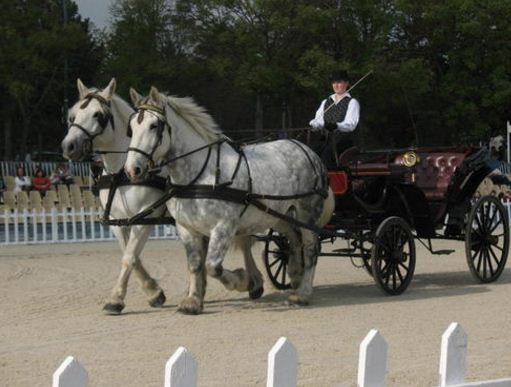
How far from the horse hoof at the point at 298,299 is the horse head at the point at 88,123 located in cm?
249

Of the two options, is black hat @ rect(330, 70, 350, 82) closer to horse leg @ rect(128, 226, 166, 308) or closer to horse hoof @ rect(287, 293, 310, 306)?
horse hoof @ rect(287, 293, 310, 306)

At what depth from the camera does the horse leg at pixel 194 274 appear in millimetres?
9766

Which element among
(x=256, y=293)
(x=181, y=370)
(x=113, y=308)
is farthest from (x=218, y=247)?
(x=181, y=370)

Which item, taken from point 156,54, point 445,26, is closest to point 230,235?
point 156,54

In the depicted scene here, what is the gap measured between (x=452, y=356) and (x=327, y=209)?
5.68 metres

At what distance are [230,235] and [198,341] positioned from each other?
172 cm

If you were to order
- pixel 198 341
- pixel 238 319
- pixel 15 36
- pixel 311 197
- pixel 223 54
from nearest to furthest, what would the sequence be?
1. pixel 198 341
2. pixel 238 319
3. pixel 311 197
4. pixel 15 36
5. pixel 223 54

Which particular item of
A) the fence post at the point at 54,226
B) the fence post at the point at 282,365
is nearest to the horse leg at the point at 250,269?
the fence post at the point at 282,365

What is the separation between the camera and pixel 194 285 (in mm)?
9820

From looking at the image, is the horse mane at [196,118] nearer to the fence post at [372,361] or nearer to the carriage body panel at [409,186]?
the carriage body panel at [409,186]

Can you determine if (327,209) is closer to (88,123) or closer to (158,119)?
(158,119)

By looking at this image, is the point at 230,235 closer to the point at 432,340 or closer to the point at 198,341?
the point at 198,341

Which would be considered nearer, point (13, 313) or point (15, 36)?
point (13, 313)

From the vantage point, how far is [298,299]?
10.5 meters
